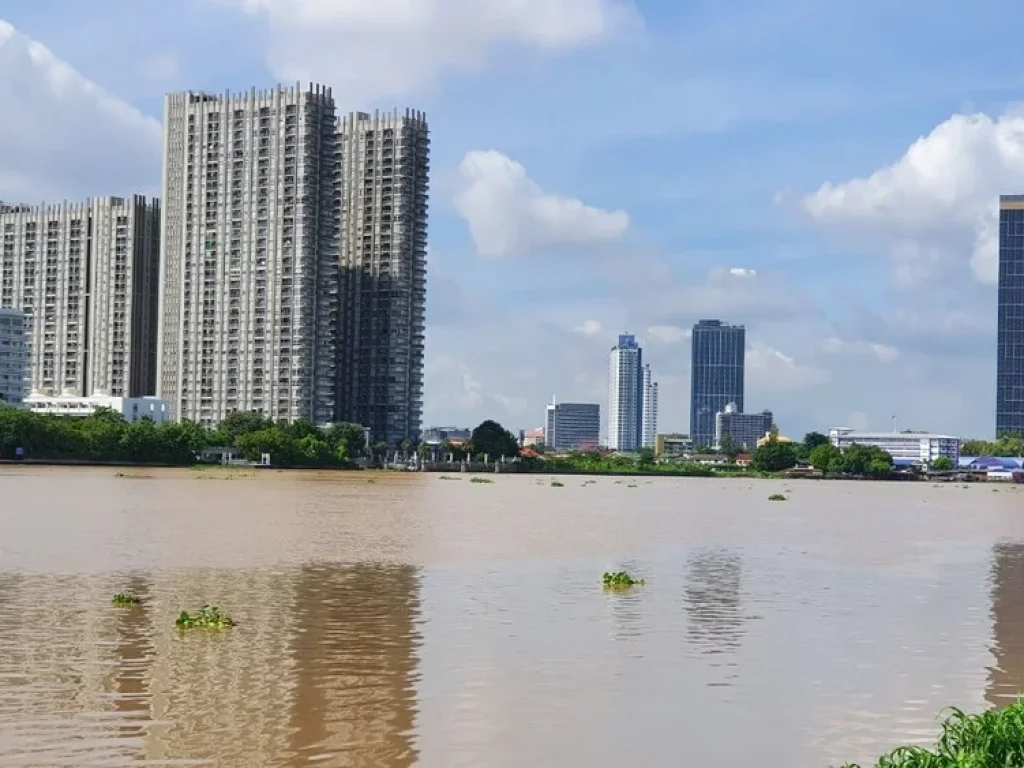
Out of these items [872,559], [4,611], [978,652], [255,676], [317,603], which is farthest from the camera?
[872,559]

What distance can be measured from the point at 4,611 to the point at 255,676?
28.6ft

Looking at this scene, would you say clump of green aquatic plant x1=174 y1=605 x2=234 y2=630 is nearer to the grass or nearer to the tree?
the grass

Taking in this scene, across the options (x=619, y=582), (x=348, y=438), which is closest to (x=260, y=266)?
(x=348, y=438)

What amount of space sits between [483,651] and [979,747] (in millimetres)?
12096

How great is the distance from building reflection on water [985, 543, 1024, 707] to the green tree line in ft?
418

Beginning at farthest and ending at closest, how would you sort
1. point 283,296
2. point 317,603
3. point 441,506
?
point 283,296, point 441,506, point 317,603

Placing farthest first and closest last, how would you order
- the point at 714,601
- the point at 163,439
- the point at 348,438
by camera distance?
the point at 348,438 → the point at 163,439 → the point at 714,601

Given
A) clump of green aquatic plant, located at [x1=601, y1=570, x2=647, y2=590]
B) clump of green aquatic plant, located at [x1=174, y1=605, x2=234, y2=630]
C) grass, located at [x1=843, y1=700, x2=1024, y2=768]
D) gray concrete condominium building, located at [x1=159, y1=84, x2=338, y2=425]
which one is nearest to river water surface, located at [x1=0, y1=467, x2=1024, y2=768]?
clump of green aquatic plant, located at [x1=174, y1=605, x2=234, y2=630]

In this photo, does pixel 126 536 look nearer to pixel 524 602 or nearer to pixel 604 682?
pixel 524 602

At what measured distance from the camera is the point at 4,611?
26047 mm

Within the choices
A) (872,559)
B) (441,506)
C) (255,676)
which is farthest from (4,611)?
(441,506)

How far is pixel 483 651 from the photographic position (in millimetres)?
22875

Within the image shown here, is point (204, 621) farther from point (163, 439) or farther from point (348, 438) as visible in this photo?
point (348, 438)

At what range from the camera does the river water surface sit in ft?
53.3
